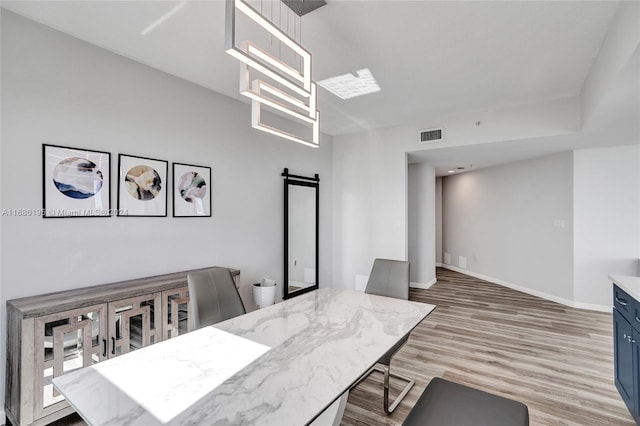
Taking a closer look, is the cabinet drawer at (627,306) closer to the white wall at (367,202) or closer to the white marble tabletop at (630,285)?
the white marble tabletop at (630,285)

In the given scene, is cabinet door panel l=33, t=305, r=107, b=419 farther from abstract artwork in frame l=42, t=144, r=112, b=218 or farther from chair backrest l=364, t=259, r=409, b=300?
chair backrest l=364, t=259, r=409, b=300

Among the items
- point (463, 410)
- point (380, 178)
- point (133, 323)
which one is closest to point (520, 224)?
point (380, 178)

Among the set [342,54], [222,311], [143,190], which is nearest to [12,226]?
[143,190]

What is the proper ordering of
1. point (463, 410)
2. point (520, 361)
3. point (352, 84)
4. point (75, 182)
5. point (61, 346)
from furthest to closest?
1. point (352, 84)
2. point (520, 361)
3. point (75, 182)
4. point (61, 346)
5. point (463, 410)

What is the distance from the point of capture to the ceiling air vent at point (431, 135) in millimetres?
4449

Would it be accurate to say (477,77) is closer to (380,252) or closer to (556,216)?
(380,252)

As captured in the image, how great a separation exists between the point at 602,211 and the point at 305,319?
15.8 feet

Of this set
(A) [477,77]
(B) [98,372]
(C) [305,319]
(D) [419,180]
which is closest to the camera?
(B) [98,372]

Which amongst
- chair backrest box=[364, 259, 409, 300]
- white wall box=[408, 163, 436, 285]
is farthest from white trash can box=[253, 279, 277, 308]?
white wall box=[408, 163, 436, 285]

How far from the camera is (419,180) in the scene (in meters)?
6.03

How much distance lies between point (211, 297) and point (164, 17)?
1.98 metres

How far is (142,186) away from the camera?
2.78 metres

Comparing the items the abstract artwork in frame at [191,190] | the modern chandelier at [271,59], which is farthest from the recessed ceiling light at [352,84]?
the abstract artwork in frame at [191,190]

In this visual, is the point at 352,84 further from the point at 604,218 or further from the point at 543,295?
the point at 543,295
